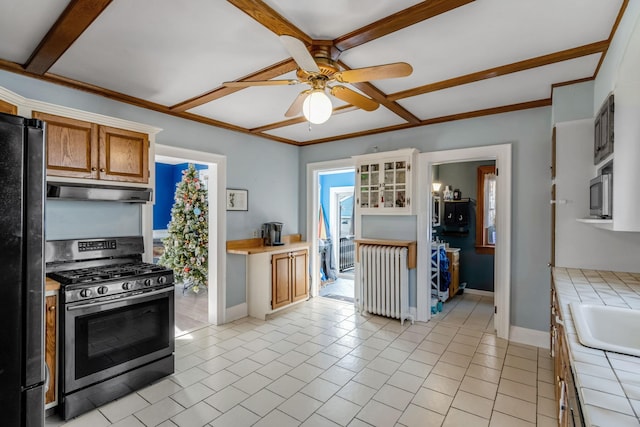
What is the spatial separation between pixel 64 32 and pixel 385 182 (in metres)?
3.30

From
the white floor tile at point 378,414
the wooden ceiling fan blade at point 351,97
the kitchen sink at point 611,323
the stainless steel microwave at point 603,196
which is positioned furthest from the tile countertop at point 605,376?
the wooden ceiling fan blade at point 351,97

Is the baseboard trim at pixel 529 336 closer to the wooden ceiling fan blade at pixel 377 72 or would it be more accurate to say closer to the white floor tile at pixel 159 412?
the wooden ceiling fan blade at pixel 377 72

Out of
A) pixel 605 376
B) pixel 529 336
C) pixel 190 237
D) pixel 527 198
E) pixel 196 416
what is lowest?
pixel 196 416

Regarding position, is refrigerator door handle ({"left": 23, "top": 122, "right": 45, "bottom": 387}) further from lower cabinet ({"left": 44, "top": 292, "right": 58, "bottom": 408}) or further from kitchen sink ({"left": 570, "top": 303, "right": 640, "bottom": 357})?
kitchen sink ({"left": 570, "top": 303, "right": 640, "bottom": 357})

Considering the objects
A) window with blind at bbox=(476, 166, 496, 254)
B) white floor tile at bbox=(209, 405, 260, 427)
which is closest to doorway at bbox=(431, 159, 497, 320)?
window with blind at bbox=(476, 166, 496, 254)

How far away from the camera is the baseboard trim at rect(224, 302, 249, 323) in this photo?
3987 mm

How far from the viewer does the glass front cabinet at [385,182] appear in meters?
3.92

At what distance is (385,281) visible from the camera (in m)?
3.98

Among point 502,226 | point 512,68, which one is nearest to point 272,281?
point 502,226

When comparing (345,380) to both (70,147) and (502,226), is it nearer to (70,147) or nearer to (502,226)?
(502,226)

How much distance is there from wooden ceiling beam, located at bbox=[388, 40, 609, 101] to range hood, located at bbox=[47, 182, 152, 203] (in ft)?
8.02

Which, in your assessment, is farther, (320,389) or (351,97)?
(320,389)

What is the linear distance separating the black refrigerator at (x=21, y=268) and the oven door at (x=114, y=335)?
133 centimetres

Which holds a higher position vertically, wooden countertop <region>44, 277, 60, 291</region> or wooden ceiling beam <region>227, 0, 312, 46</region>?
wooden ceiling beam <region>227, 0, 312, 46</region>
